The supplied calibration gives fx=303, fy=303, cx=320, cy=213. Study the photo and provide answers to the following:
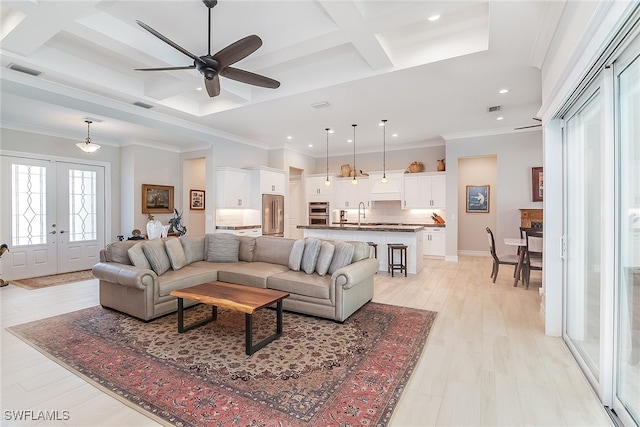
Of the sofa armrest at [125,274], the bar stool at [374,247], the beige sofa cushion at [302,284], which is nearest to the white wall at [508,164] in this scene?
the bar stool at [374,247]

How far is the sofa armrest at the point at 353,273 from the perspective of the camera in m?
3.42

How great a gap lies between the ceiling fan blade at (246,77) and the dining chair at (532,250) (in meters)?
4.40

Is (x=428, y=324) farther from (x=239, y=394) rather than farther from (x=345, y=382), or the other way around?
(x=239, y=394)

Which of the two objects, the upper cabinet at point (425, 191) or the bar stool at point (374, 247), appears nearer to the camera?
the bar stool at point (374, 247)

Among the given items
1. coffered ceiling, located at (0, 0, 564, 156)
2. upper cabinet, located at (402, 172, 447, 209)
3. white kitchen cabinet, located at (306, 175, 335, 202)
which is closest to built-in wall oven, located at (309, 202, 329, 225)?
white kitchen cabinet, located at (306, 175, 335, 202)

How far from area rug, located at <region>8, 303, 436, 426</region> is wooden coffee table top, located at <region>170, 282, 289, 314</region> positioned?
0.42 m


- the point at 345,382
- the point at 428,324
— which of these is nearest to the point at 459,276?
the point at 428,324

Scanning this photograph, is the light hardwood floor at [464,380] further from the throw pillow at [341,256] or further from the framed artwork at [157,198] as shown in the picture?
the framed artwork at [157,198]

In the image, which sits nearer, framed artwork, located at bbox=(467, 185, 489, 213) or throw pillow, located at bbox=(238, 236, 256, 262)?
throw pillow, located at bbox=(238, 236, 256, 262)

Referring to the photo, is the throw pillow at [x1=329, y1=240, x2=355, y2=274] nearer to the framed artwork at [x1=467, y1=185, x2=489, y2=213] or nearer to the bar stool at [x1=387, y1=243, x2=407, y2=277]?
the bar stool at [x1=387, y1=243, x2=407, y2=277]

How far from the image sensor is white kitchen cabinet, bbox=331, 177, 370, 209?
892 centimetres

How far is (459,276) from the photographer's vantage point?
19.0 feet

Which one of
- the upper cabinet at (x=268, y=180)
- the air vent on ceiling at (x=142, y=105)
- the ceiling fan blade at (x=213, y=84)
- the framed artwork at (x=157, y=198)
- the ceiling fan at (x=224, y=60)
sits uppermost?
the air vent on ceiling at (x=142, y=105)

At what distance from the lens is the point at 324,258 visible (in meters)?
3.95
